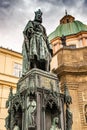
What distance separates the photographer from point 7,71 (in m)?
22.6

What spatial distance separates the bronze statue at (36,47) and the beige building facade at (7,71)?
1392 cm

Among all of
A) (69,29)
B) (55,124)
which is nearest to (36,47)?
(55,124)

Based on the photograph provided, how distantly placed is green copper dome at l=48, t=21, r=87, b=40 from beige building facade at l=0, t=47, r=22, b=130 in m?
13.1

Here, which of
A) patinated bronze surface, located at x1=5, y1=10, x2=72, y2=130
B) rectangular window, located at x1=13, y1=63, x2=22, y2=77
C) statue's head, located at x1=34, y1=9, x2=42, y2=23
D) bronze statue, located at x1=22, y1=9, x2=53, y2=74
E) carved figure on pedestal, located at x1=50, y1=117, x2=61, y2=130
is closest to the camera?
patinated bronze surface, located at x1=5, y1=10, x2=72, y2=130

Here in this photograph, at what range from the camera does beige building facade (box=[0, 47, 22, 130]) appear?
2084cm

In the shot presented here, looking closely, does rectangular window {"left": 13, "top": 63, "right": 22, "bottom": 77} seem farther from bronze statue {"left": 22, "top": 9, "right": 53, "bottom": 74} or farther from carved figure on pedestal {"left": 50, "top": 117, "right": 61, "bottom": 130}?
carved figure on pedestal {"left": 50, "top": 117, "right": 61, "bottom": 130}

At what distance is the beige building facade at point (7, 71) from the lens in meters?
20.8

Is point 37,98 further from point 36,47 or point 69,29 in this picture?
point 69,29

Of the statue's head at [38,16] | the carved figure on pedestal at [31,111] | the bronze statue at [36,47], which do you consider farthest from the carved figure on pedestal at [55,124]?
the statue's head at [38,16]

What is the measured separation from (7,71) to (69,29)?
16889mm

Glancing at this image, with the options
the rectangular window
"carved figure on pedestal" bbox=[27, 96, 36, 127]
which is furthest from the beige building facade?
"carved figure on pedestal" bbox=[27, 96, 36, 127]

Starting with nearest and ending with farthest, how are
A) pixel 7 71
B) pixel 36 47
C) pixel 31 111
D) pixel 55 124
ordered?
pixel 31 111 → pixel 55 124 → pixel 36 47 → pixel 7 71

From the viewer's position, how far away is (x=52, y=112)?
614 centimetres

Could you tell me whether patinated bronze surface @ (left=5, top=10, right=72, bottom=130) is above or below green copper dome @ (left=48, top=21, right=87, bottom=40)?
below
